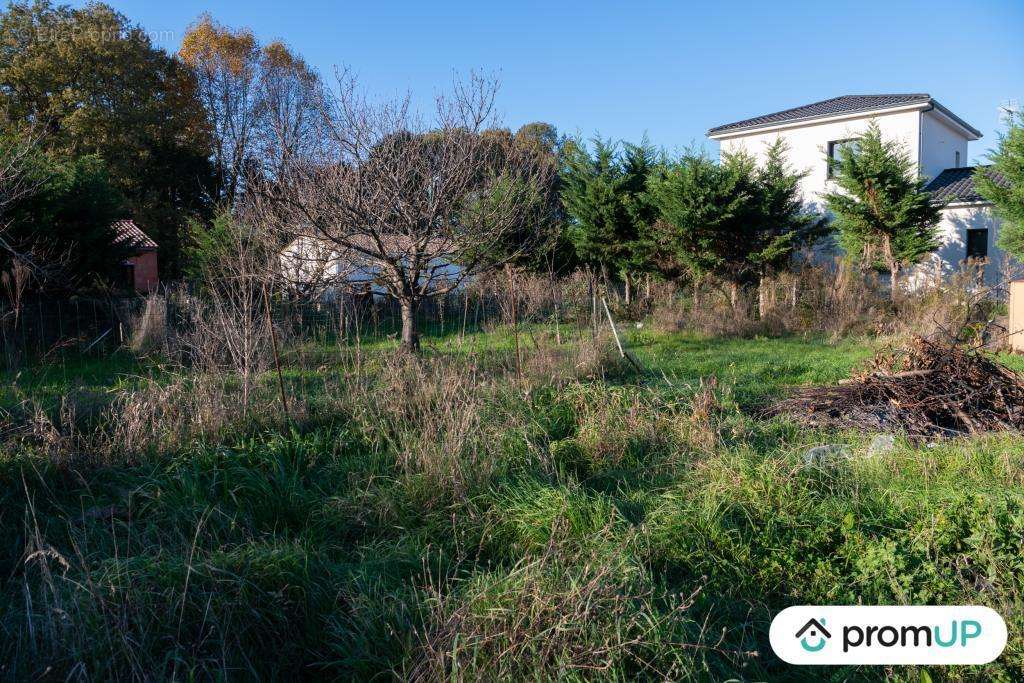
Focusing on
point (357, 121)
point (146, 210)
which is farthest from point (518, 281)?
point (146, 210)

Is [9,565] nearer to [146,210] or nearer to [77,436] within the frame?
[77,436]

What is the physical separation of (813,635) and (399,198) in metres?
7.17

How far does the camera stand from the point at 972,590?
11.2 feet

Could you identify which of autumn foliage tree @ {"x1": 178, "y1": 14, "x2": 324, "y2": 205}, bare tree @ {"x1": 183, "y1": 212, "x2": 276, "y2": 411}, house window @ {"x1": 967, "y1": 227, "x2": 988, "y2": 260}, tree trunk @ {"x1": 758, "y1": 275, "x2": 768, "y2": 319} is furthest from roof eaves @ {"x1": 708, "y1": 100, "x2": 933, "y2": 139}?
bare tree @ {"x1": 183, "y1": 212, "x2": 276, "y2": 411}

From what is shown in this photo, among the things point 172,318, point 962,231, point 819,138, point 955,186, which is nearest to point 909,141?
point 955,186

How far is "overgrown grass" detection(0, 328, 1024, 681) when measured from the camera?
2900mm

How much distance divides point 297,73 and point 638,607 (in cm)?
3168

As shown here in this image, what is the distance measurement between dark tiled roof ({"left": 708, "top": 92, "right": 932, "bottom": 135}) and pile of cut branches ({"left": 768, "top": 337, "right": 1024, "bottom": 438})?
A: 1932 centimetres

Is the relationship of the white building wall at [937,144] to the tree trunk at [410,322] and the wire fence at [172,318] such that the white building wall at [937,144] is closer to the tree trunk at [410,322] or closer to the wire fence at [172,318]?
the wire fence at [172,318]

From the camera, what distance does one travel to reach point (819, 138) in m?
24.8

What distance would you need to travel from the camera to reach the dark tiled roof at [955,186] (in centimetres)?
2105

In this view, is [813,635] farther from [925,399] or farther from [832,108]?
[832,108]

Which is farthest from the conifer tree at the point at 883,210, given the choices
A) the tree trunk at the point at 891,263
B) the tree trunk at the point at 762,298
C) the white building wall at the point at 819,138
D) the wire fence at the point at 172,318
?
the wire fence at the point at 172,318

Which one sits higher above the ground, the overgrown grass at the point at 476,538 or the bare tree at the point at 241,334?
the bare tree at the point at 241,334
